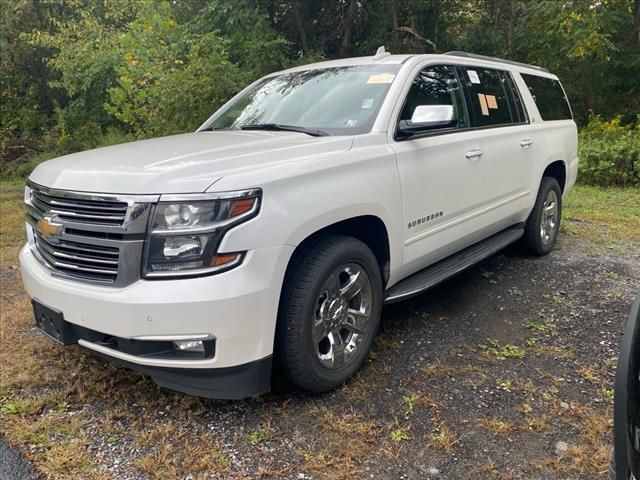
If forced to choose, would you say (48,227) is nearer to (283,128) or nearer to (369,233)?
Result: (283,128)

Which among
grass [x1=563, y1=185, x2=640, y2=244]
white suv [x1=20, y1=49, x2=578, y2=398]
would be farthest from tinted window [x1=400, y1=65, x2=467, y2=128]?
grass [x1=563, y1=185, x2=640, y2=244]

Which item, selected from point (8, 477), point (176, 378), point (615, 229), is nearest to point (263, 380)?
point (176, 378)

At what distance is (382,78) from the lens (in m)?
3.57

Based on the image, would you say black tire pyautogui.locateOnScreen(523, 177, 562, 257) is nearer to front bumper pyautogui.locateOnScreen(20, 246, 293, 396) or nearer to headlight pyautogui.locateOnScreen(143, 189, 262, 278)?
front bumper pyautogui.locateOnScreen(20, 246, 293, 396)

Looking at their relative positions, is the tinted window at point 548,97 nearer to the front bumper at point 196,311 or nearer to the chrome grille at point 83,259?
the front bumper at point 196,311

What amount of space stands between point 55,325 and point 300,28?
11.3 metres

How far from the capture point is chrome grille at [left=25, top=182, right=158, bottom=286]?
236 cm

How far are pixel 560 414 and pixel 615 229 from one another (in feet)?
15.1

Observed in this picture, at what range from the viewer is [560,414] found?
275 cm

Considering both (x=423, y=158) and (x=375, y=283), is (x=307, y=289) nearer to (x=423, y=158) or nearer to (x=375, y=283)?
(x=375, y=283)

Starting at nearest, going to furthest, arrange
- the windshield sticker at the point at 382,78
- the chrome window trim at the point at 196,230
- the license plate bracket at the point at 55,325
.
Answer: the chrome window trim at the point at 196,230 → the license plate bracket at the point at 55,325 → the windshield sticker at the point at 382,78

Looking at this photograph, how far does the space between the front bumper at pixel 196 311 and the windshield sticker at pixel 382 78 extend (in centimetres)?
159

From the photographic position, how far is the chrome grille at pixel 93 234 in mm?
2361

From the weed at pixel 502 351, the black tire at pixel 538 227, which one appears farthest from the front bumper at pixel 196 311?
the black tire at pixel 538 227
